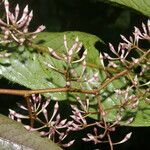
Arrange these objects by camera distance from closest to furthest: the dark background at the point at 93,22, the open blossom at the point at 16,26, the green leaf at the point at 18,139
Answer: the green leaf at the point at 18,139 < the open blossom at the point at 16,26 < the dark background at the point at 93,22

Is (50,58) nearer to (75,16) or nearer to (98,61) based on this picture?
(98,61)

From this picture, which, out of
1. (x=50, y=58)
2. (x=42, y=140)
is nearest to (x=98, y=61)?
(x=50, y=58)

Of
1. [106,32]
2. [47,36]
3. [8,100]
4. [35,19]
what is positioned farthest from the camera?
[106,32]

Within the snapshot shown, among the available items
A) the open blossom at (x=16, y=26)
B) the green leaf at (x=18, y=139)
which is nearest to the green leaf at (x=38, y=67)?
the open blossom at (x=16, y=26)

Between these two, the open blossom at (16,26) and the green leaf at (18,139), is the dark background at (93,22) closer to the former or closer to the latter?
the open blossom at (16,26)

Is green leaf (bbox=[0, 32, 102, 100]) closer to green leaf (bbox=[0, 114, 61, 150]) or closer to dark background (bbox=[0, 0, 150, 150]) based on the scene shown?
green leaf (bbox=[0, 114, 61, 150])
